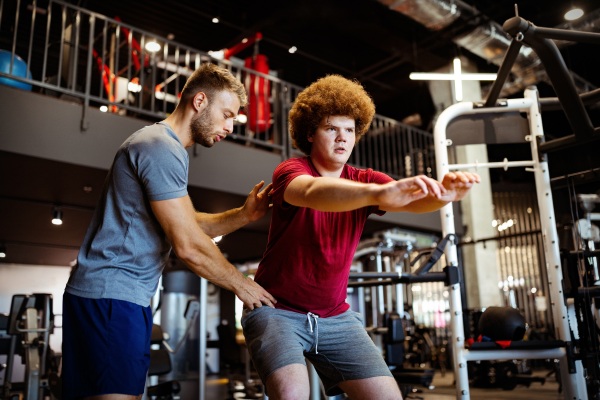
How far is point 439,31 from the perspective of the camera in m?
8.92

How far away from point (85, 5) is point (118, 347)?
862cm

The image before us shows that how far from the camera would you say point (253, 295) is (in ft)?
5.52

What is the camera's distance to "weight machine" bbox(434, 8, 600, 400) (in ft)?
10.0

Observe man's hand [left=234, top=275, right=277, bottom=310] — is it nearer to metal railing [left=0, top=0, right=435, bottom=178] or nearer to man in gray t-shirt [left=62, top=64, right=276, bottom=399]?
man in gray t-shirt [left=62, top=64, right=276, bottom=399]

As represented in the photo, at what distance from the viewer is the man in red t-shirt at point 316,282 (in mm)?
1583

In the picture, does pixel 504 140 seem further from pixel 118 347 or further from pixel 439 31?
pixel 439 31

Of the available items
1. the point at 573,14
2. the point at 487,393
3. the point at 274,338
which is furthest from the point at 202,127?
the point at 573,14

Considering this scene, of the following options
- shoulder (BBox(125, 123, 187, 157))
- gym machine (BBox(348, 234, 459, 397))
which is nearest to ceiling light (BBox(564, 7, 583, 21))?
gym machine (BBox(348, 234, 459, 397))

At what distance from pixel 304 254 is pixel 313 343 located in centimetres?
30

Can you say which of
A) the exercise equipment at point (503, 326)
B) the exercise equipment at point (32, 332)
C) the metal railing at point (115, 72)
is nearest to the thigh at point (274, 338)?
the exercise equipment at point (503, 326)

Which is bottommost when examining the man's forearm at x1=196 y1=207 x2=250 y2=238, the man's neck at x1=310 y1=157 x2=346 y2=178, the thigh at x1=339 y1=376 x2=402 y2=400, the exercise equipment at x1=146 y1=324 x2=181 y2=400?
the exercise equipment at x1=146 y1=324 x2=181 y2=400

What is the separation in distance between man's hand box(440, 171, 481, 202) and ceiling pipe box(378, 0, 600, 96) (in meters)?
7.04

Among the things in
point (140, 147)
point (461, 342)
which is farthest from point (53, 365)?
point (140, 147)

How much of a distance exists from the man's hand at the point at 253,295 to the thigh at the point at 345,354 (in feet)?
0.63
